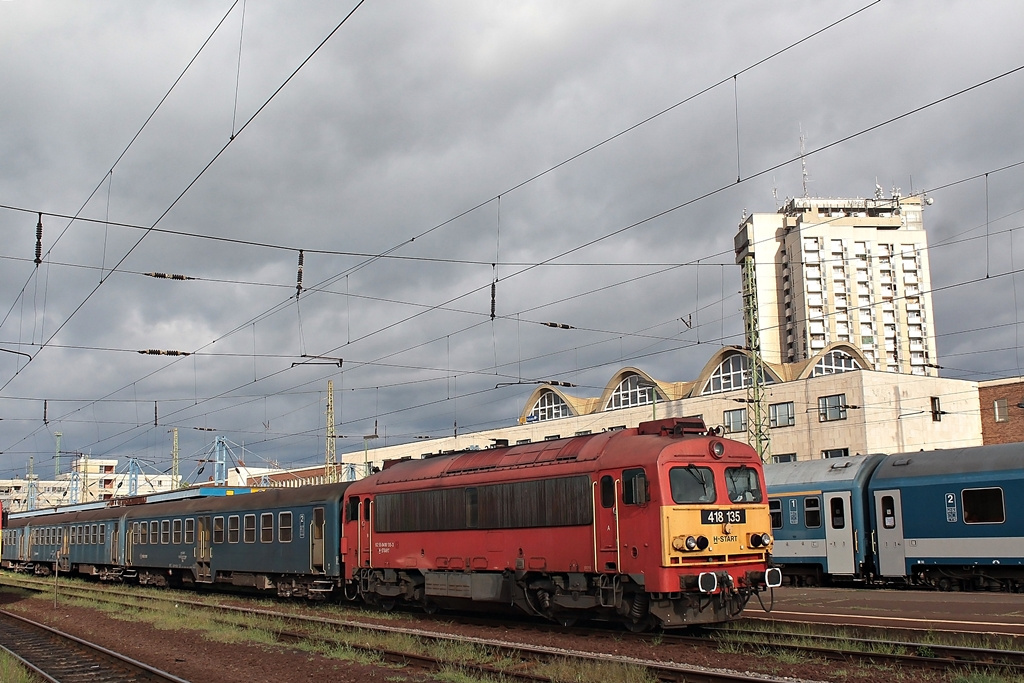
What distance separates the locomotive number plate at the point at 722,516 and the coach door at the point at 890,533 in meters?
10.5

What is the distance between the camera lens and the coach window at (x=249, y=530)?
29670 millimetres

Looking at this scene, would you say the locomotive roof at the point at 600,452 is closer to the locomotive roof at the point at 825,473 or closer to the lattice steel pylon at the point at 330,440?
the locomotive roof at the point at 825,473

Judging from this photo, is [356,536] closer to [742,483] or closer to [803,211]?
[742,483]

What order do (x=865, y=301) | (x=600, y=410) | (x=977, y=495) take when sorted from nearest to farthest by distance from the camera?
(x=977, y=495)
(x=600, y=410)
(x=865, y=301)

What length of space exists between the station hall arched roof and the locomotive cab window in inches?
1577

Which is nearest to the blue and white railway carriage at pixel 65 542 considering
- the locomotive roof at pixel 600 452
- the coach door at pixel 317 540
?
the coach door at pixel 317 540

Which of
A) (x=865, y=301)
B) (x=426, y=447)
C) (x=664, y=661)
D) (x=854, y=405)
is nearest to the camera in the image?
(x=664, y=661)

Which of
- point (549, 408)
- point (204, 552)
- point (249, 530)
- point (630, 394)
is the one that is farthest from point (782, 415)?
point (249, 530)

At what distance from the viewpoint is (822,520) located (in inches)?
1084

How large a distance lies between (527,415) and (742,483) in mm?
67211

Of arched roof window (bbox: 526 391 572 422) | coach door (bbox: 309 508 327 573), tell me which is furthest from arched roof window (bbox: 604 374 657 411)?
coach door (bbox: 309 508 327 573)

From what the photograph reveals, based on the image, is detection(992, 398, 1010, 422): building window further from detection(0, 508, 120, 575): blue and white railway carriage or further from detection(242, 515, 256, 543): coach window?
detection(0, 508, 120, 575): blue and white railway carriage

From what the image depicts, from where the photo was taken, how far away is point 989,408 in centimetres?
5919

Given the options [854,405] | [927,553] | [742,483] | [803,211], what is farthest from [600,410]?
[803,211]
